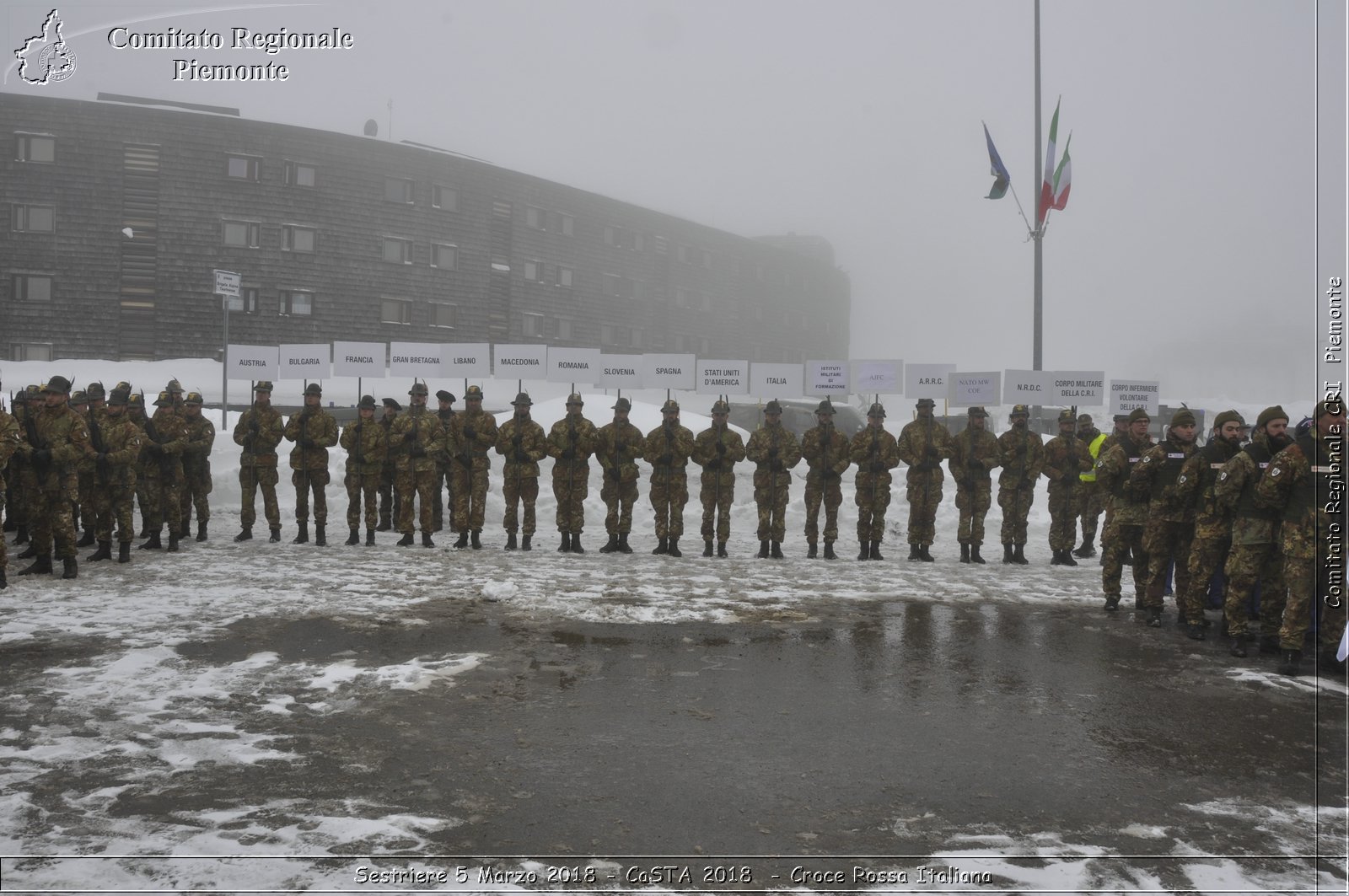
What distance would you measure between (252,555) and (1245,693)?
10.8 metres

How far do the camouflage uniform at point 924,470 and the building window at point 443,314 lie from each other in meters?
31.8

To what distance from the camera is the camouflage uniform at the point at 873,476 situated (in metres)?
12.5

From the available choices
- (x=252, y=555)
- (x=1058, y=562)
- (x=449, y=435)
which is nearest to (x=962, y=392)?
(x=1058, y=562)

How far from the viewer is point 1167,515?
851 centimetres

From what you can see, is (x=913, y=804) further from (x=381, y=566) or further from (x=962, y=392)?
(x=962, y=392)

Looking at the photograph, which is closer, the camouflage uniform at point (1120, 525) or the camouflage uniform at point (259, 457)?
the camouflage uniform at point (1120, 525)

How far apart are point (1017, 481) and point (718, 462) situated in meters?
4.34

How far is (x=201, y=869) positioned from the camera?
3.36 metres

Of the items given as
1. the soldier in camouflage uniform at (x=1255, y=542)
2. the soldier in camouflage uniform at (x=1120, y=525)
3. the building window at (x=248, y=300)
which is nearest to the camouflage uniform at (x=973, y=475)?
the soldier in camouflage uniform at (x=1120, y=525)

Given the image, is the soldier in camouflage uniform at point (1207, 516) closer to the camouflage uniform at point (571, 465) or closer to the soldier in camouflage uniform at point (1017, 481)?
the soldier in camouflage uniform at point (1017, 481)

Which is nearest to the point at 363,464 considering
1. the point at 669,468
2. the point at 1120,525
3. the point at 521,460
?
the point at 521,460

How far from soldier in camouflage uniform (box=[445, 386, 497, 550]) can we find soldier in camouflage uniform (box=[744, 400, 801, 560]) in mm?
3896

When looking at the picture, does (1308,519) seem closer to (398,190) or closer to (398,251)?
(398,251)

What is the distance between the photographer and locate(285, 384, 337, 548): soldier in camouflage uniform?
40.8 ft
